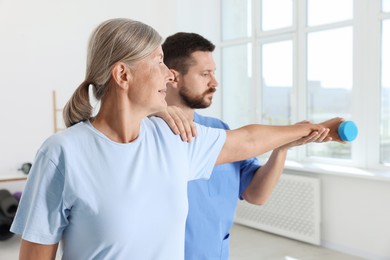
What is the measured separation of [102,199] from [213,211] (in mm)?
643

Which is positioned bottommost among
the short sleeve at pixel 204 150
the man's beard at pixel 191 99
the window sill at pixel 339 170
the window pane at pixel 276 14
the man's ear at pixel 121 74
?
the window sill at pixel 339 170

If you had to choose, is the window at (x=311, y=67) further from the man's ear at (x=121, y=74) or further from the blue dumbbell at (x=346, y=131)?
the man's ear at (x=121, y=74)

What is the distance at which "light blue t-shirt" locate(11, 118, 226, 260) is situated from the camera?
0.86 meters

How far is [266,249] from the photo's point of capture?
4.11 m

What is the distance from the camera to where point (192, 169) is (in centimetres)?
108

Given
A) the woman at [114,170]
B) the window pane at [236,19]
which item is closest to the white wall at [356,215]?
the window pane at [236,19]

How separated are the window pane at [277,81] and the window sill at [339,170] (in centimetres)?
61

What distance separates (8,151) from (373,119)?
3.68 metres

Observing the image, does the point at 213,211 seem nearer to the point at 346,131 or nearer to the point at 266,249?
the point at 346,131

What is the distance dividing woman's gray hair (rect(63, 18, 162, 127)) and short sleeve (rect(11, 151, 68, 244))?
6.1 inches

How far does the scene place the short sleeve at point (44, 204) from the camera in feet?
2.80

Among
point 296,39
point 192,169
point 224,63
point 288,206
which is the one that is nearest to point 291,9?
point 296,39

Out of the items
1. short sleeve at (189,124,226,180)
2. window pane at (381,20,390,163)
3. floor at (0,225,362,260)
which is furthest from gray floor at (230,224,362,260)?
short sleeve at (189,124,226,180)

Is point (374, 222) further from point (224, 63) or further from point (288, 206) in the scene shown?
point (224, 63)
